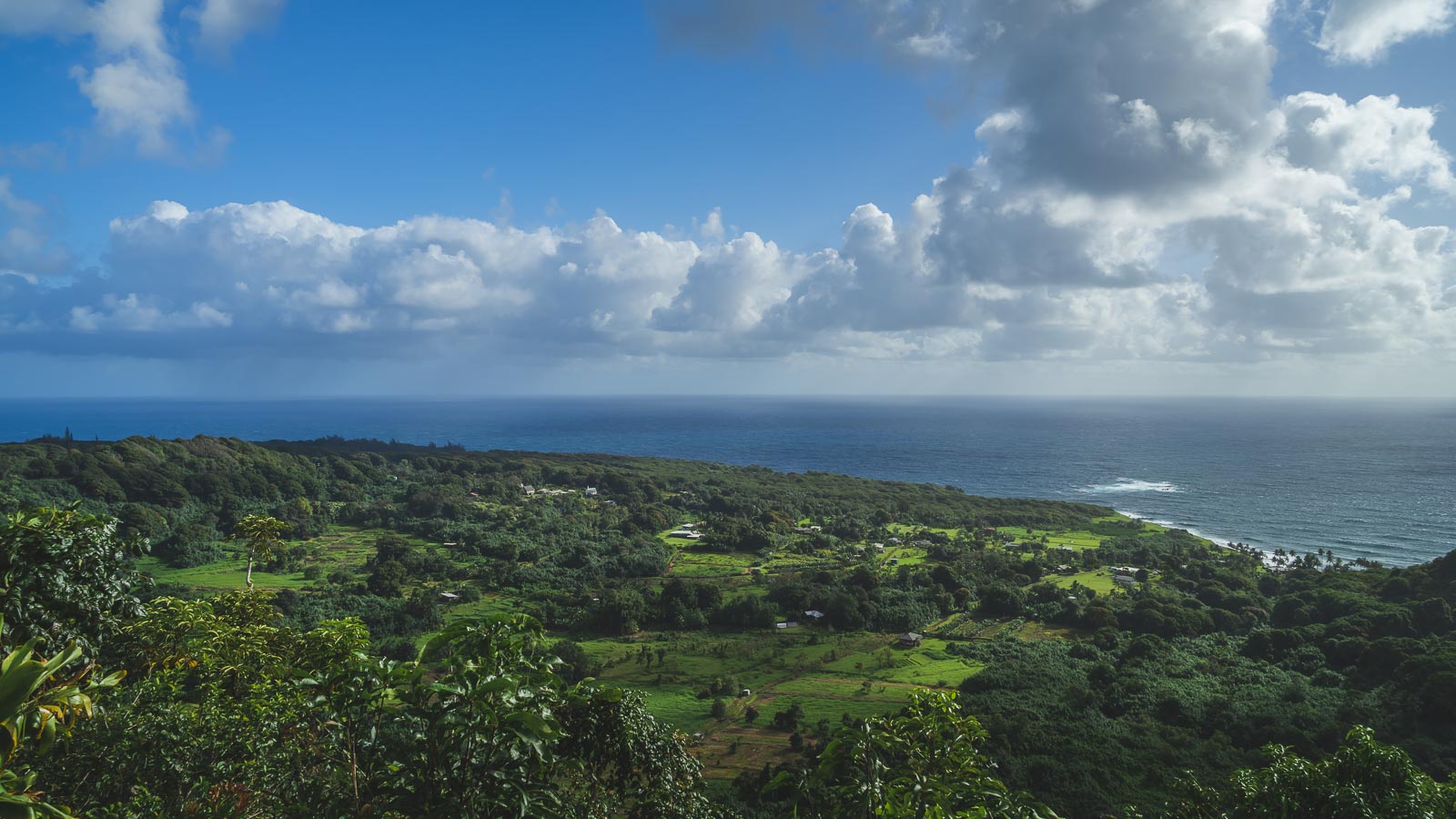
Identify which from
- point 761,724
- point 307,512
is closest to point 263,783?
point 761,724

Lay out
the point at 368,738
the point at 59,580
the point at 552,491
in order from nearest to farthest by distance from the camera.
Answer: the point at 368,738
the point at 59,580
the point at 552,491

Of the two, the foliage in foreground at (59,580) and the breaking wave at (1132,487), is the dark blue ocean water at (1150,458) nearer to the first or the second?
the breaking wave at (1132,487)

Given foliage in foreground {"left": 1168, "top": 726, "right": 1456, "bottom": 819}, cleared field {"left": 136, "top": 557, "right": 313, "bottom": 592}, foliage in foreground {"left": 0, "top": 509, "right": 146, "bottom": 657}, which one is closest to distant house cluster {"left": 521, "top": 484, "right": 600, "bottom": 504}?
cleared field {"left": 136, "top": 557, "right": 313, "bottom": 592}

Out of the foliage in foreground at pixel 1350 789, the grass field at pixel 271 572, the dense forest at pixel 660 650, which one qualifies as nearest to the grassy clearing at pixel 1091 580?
the dense forest at pixel 660 650

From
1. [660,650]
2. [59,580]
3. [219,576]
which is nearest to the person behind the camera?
[59,580]

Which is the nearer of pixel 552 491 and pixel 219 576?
pixel 219 576

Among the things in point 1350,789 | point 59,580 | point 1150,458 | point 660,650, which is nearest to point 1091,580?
point 660,650

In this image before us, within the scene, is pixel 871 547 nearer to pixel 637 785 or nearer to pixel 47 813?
pixel 637 785

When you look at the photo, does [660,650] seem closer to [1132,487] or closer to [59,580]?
[59,580]

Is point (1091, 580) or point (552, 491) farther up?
point (552, 491)
